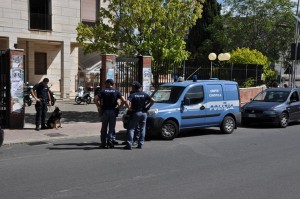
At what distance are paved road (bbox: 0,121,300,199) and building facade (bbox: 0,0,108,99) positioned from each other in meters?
15.5

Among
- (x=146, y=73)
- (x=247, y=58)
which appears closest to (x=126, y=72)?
(x=146, y=73)

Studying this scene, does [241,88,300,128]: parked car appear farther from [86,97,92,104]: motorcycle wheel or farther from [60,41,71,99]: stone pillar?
[60,41,71,99]: stone pillar

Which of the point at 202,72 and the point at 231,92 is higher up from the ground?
the point at 202,72

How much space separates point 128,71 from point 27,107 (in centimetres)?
752

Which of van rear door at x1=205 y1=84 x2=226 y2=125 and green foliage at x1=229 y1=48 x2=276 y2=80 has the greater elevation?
green foliage at x1=229 y1=48 x2=276 y2=80

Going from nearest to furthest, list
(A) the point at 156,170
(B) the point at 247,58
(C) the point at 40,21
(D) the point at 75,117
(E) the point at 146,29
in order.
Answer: (A) the point at 156,170
(E) the point at 146,29
(D) the point at 75,117
(C) the point at 40,21
(B) the point at 247,58

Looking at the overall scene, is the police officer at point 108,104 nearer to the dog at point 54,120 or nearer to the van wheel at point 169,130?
the van wheel at point 169,130

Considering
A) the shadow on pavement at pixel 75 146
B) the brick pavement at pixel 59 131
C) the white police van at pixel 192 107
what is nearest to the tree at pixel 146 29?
the brick pavement at pixel 59 131

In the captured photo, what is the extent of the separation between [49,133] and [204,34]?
30951 mm

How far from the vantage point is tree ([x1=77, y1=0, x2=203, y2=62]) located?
1593 centimetres

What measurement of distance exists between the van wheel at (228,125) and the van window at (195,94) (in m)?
1.35

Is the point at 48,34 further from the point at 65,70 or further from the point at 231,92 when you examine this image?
the point at 231,92

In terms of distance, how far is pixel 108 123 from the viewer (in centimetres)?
1044

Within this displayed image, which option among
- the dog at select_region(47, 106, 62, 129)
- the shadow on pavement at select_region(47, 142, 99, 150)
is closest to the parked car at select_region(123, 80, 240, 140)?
the shadow on pavement at select_region(47, 142, 99, 150)
